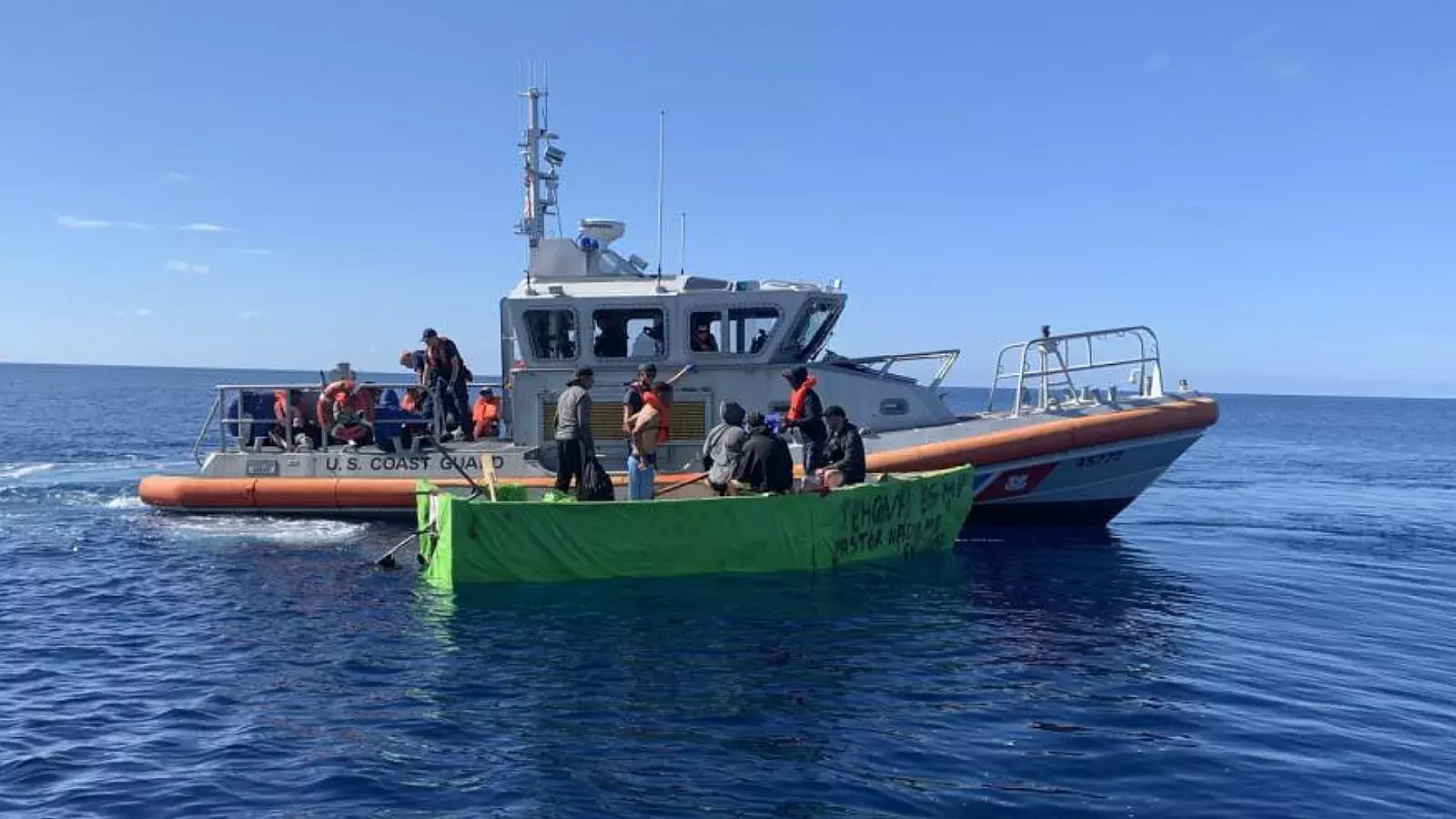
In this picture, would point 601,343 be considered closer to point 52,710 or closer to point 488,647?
point 488,647

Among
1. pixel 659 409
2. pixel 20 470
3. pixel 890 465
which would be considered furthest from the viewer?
pixel 20 470

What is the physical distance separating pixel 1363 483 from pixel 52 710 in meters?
29.0

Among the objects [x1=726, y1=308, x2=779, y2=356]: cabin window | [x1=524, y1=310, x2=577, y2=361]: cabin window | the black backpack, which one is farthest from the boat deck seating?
[x1=726, y1=308, x2=779, y2=356]: cabin window

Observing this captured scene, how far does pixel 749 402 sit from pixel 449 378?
4737 mm

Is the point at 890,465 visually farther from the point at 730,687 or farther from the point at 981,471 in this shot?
the point at 730,687

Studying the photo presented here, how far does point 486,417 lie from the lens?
1529cm

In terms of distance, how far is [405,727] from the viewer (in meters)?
6.69

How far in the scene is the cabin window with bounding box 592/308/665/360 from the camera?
1395cm

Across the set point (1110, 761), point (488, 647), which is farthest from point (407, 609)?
point (1110, 761)

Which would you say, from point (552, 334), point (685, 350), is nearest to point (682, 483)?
point (685, 350)

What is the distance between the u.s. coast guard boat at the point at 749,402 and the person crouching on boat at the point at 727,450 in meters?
1.90

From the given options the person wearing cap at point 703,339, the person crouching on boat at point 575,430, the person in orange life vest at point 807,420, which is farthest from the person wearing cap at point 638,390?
the person wearing cap at point 703,339

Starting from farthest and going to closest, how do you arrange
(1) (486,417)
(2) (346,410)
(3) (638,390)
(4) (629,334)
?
(1) (486,417), (2) (346,410), (4) (629,334), (3) (638,390)

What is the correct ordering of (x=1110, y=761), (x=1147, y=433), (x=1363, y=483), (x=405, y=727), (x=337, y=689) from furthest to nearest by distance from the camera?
(x=1363, y=483), (x=1147, y=433), (x=337, y=689), (x=405, y=727), (x=1110, y=761)
